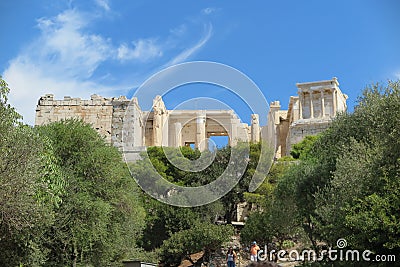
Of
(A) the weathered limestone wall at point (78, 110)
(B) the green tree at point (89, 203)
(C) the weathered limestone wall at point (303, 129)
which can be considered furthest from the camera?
(C) the weathered limestone wall at point (303, 129)

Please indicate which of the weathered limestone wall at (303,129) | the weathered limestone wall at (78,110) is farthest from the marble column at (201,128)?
the weathered limestone wall at (78,110)

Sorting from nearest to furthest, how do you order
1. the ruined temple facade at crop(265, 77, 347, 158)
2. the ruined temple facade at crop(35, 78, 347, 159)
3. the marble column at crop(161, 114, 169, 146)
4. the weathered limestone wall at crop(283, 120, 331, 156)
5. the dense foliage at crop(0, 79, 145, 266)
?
the dense foliage at crop(0, 79, 145, 266) < the ruined temple facade at crop(35, 78, 347, 159) < the weathered limestone wall at crop(283, 120, 331, 156) < the ruined temple facade at crop(265, 77, 347, 158) < the marble column at crop(161, 114, 169, 146)

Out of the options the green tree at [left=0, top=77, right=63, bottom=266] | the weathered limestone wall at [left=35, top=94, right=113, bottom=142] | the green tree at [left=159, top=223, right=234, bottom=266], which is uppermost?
the weathered limestone wall at [left=35, top=94, right=113, bottom=142]

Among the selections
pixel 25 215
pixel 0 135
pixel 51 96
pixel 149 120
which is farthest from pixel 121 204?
pixel 149 120

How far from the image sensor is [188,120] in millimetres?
63875

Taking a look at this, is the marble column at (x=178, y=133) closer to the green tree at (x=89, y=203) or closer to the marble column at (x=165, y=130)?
the marble column at (x=165, y=130)

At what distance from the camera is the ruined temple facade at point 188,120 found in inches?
2064

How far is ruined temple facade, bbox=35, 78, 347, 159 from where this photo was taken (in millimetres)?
52438

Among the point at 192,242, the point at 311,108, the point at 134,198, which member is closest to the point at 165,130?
the point at 311,108

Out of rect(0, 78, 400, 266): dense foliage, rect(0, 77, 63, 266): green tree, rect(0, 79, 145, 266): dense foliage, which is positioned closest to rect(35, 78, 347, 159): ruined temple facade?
rect(0, 78, 400, 266): dense foliage

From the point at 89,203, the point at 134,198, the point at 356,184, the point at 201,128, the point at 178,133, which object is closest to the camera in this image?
the point at 356,184

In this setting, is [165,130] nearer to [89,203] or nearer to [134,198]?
[134,198]

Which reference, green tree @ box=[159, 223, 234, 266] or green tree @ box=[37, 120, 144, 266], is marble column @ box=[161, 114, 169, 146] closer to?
green tree @ box=[159, 223, 234, 266]

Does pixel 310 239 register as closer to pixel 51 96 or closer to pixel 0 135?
Result: pixel 0 135
